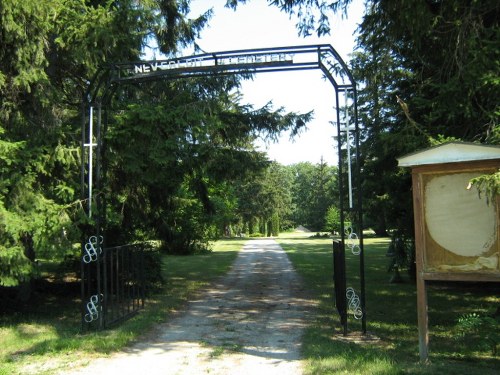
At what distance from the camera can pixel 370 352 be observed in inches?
242

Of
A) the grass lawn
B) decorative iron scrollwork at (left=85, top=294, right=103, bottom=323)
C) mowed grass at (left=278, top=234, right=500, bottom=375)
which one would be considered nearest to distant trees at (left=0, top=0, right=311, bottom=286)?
decorative iron scrollwork at (left=85, top=294, right=103, bottom=323)

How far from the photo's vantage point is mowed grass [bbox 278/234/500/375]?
5453 millimetres

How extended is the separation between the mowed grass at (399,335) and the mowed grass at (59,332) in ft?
9.35

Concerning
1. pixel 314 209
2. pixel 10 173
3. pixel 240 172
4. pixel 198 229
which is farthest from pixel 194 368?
pixel 314 209

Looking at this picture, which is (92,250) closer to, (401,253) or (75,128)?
(75,128)

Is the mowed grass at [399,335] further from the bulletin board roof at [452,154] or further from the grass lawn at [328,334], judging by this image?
the bulletin board roof at [452,154]

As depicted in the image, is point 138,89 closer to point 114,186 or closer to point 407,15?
point 114,186

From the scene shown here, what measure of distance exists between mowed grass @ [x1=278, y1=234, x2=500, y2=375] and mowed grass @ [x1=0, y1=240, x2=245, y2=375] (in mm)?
2849

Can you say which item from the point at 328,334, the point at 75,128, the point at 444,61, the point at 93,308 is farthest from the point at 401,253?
the point at 75,128

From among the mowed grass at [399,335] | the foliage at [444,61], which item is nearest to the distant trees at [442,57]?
the foliage at [444,61]

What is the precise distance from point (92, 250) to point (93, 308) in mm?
970

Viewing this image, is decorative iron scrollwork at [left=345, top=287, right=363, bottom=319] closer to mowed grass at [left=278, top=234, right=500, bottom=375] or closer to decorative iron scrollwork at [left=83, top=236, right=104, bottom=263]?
mowed grass at [left=278, top=234, right=500, bottom=375]

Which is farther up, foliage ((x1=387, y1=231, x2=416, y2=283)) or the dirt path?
foliage ((x1=387, y1=231, x2=416, y2=283))

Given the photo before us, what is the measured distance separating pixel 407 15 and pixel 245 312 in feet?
20.5
